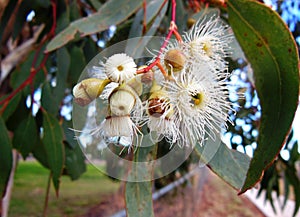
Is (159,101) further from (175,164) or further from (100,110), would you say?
(175,164)

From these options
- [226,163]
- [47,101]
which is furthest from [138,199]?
[47,101]

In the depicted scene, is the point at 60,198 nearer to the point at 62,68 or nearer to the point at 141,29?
the point at 62,68

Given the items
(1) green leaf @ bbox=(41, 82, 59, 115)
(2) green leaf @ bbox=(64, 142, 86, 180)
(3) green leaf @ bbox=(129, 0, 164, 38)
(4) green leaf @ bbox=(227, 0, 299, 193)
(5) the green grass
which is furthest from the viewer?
(5) the green grass

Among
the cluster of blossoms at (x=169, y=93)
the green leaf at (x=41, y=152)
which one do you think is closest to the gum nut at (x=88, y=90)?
the cluster of blossoms at (x=169, y=93)

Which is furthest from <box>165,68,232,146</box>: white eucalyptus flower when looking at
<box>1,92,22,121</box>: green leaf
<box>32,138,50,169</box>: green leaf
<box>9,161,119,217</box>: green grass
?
<box>9,161,119,217</box>: green grass

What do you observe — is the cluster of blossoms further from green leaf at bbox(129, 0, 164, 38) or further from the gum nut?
green leaf at bbox(129, 0, 164, 38)

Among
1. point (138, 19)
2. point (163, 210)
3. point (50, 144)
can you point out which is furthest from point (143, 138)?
point (163, 210)
